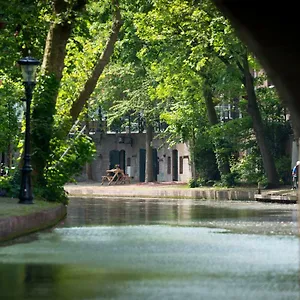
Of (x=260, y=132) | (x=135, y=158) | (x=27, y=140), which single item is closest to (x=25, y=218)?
(x=27, y=140)

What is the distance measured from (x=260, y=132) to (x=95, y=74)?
14.6 metres

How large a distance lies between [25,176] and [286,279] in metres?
14.9

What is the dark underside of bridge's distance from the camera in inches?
168

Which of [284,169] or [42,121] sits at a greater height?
[42,121]

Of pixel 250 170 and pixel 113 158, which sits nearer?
pixel 250 170

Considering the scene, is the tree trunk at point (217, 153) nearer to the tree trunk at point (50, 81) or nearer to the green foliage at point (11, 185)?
the tree trunk at point (50, 81)

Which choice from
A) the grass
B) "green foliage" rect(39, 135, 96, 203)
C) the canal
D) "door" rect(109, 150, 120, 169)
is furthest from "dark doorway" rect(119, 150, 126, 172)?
the canal

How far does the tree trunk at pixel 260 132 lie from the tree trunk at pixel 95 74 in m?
11.9

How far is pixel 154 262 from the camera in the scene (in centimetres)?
1404

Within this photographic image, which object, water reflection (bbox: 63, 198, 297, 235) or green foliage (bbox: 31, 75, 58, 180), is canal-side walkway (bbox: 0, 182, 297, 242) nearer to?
water reflection (bbox: 63, 198, 297, 235)

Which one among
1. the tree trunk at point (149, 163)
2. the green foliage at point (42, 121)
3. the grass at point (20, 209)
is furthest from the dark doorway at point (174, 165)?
the grass at point (20, 209)

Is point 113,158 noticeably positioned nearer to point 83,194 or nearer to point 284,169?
point 83,194

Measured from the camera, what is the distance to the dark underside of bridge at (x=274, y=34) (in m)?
4.26

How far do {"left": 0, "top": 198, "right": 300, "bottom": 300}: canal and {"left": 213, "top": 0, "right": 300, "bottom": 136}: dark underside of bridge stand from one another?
5783mm
